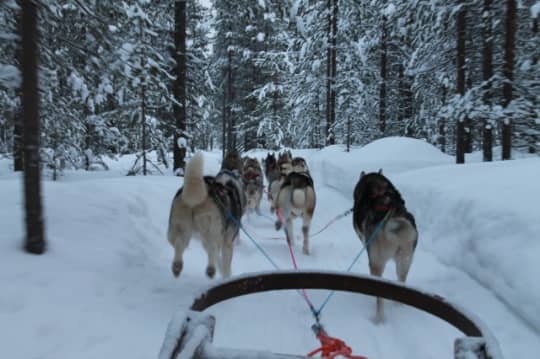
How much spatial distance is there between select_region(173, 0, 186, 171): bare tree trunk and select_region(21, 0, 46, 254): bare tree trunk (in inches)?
320

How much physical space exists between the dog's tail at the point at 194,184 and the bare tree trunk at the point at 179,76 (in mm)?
8400

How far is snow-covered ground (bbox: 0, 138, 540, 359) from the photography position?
2949 millimetres

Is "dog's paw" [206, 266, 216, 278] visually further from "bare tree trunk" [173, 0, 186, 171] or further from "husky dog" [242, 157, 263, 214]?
"bare tree trunk" [173, 0, 186, 171]

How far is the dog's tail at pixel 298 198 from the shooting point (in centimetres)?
685

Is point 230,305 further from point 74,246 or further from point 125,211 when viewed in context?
point 125,211

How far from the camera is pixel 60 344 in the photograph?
104 inches

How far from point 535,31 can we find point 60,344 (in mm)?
12559

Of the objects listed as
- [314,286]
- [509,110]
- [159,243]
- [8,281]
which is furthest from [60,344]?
[509,110]

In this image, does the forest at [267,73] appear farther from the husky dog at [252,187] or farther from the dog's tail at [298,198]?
the dog's tail at [298,198]

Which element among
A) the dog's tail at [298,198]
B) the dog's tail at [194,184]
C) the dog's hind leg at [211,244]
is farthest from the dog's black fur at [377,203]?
the dog's tail at [194,184]

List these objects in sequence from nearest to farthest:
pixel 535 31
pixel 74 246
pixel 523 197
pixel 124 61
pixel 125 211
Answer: pixel 74 246, pixel 523 197, pixel 124 61, pixel 125 211, pixel 535 31

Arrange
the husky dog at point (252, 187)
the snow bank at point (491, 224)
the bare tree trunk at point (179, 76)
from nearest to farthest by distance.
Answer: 1. the snow bank at point (491, 224)
2. the husky dog at point (252, 187)
3. the bare tree trunk at point (179, 76)

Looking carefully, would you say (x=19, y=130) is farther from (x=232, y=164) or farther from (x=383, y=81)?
(x=383, y=81)

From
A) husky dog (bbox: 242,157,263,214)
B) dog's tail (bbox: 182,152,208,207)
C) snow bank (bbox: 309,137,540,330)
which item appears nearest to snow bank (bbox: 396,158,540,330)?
snow bank (bbox: 309,137,540,330)
